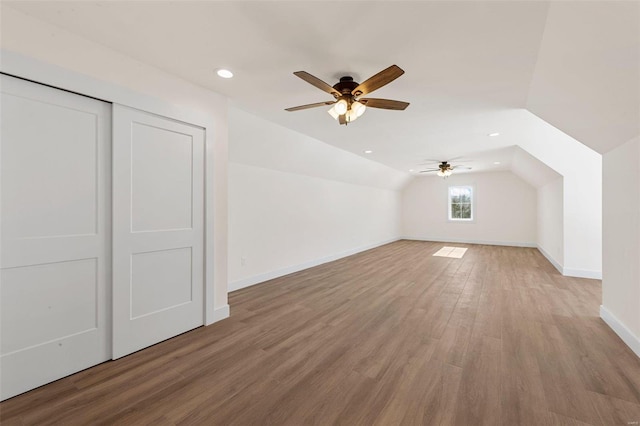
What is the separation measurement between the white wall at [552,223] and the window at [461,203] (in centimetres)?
206

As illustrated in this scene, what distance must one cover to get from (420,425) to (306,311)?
183 cm

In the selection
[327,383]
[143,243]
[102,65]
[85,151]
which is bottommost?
[327,383]

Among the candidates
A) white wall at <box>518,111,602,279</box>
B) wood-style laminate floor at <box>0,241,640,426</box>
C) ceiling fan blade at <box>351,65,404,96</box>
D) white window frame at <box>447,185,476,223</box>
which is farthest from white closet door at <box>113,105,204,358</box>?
white window frame at <box>447,185,476,223</box>

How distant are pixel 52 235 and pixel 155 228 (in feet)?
2.21

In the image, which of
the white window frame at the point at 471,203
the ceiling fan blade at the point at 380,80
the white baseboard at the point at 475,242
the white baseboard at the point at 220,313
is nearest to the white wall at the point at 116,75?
the white baseboard at the point at 220,313

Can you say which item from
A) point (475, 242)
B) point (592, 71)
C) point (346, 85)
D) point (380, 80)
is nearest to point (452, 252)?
point (475, 242)

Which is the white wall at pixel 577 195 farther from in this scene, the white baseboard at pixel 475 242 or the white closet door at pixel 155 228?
the white closet door at pixel 155 228

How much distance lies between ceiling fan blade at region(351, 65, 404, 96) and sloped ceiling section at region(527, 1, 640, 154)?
3.02 feet

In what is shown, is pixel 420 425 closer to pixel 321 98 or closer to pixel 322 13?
pixel 322 13

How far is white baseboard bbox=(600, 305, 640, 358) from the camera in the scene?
88.1 inches

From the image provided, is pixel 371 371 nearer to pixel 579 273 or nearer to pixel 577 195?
pixel 579 273

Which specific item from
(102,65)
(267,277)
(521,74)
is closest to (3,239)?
(102,65)

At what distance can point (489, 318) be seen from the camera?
116 inches

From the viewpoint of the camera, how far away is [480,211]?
899cm
